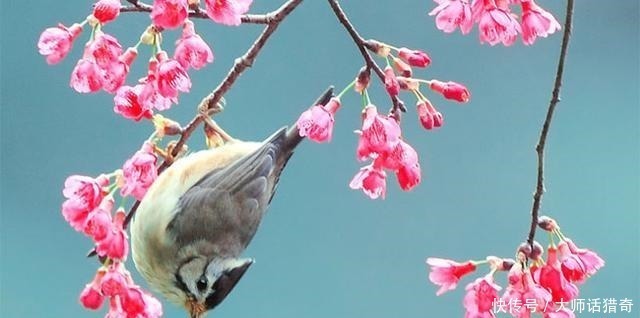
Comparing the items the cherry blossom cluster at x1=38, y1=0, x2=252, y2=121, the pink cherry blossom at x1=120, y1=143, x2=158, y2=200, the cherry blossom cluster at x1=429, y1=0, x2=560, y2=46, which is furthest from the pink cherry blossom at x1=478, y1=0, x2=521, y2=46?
the pink cherry blossom at x1=120, y1=143, x2=158, y2=200

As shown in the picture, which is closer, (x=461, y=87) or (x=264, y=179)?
(x=461, y=87)

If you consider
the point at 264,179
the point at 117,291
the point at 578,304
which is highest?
the point at 264,179

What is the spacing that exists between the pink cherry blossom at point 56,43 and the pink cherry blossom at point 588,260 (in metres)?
0.49

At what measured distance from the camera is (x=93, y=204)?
2.61ft

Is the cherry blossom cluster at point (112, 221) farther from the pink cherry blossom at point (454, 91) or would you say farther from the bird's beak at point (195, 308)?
the pink cherry blossom at point (454, 91)

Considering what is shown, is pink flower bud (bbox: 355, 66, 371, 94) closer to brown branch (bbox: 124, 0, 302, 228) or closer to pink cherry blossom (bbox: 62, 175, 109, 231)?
brown branch (bbox: 124, 0, 302, 228)

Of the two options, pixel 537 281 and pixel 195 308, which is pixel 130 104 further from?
pixel 537 281

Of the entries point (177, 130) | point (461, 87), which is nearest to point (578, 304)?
point (461, 87)

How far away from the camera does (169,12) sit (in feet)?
2.26

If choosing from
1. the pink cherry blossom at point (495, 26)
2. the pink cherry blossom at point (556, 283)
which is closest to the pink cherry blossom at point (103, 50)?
the pink cherry blossom at point (495, 26)

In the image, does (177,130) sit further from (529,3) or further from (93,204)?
(529,3)

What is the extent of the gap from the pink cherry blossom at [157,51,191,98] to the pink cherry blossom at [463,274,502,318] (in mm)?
322

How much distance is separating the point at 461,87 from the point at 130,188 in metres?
0.30

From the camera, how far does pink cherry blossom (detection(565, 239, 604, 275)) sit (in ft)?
2.77
